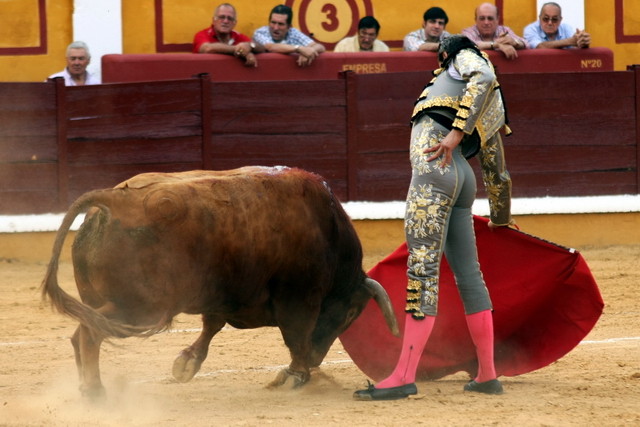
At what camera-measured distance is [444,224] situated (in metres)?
3.10

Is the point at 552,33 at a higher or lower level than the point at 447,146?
higher

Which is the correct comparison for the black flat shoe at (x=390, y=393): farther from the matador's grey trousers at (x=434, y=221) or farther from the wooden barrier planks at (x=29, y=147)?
the wooden barrier planks at (x=29, y=147)

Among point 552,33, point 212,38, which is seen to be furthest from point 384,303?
point 552,33

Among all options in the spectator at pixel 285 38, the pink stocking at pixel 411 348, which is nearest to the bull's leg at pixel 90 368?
the pink stocking at pixel 411 348

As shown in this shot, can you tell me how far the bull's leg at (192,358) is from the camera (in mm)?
3479

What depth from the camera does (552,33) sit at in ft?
25.1

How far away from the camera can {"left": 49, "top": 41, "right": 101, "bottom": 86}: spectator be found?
674cm

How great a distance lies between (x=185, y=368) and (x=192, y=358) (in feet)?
0.15

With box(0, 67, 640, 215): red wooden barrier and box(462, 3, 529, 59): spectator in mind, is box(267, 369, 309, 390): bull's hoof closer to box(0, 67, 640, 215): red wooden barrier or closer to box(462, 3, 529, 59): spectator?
box(0, 67, 640, 215): red wooden barrier

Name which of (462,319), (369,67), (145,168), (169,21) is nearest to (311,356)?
(462,319)

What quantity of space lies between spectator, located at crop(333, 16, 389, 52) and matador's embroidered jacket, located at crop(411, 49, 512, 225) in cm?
417

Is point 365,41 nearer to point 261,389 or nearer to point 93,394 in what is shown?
point 261,389

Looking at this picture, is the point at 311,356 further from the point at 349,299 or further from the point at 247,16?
the point at 247,16

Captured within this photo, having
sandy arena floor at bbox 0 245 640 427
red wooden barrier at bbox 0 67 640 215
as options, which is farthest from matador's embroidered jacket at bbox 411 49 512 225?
red wooden barrier at bbox 0 67 640 215
